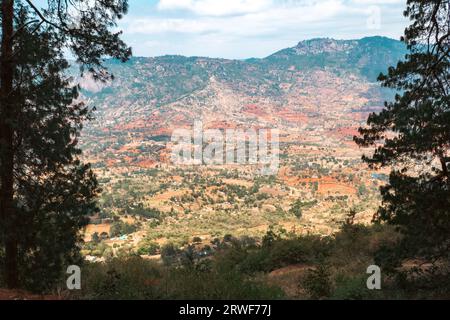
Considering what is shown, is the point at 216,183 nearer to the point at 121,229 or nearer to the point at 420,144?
the point at 121,229

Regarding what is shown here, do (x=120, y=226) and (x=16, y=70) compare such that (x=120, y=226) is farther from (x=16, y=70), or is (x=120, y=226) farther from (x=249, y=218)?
(x=16, y=70)

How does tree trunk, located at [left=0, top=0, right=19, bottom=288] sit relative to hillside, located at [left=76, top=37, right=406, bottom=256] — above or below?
above

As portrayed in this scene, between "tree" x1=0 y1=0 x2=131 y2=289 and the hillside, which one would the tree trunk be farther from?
the hillside

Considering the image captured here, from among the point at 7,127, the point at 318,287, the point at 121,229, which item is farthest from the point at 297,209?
the point at 7,127

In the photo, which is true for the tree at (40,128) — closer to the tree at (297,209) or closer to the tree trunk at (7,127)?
the tree trunk at (7,127)

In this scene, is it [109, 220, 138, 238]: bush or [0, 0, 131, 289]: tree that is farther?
[109, 220, 138, 238]: bush

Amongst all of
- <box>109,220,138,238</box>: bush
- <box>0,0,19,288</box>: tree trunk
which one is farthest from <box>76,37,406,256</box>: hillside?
<box>0,0,19,288</box>: tree trunk

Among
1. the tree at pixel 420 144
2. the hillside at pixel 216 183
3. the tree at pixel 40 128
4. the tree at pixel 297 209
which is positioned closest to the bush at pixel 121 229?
the hillside at pixel 216 183
